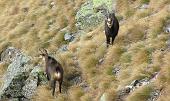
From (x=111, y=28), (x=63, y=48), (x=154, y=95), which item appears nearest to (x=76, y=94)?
(x=111, y=28)

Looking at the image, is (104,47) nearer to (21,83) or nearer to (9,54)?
(21,83)

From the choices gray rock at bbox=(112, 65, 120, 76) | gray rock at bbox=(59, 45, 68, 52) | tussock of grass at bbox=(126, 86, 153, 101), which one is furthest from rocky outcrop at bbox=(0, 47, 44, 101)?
tussock of grass at bbox=(126, 86, 153, 101)

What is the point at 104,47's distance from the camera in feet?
52.1

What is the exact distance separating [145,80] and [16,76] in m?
5.51

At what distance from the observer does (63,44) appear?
18.3 m

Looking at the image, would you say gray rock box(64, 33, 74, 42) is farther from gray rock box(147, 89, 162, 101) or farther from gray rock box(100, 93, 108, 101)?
gray rock box(147, 89, 162, 101)

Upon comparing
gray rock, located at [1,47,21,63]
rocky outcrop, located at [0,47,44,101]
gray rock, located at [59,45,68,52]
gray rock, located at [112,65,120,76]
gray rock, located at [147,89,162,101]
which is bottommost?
gray rock, located at [1,47,21,63]

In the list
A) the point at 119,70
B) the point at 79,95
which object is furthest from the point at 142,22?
the point at 79,95

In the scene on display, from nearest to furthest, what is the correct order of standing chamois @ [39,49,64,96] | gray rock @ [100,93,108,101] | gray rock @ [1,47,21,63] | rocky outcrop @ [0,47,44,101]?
gray rock @ [100,93,108,101]
standing chamois @ [39,49,64,96]
rocky outcrop @ [0,47,44,101]
gray rock @ [1,47,21,63]

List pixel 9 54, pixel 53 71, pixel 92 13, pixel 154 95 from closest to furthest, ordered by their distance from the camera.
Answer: pixel 154 95, pixel 53 71, pixel 92 13, pixel 9 54

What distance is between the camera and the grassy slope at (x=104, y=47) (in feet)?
42.9

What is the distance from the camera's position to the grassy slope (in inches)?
515

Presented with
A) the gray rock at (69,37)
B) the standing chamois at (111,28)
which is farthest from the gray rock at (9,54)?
the standing chamois at (111,28)

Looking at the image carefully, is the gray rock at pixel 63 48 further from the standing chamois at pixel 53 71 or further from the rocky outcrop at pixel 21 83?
the standing chamois at pixel 53 71
